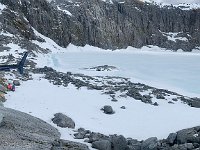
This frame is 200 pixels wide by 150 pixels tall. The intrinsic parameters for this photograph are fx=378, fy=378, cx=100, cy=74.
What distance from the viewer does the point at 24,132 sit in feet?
60.5

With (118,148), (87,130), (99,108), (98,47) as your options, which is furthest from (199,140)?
(98,47)

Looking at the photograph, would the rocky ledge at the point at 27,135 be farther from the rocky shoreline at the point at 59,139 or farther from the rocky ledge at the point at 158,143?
the rocky ledge at the point at 158,143

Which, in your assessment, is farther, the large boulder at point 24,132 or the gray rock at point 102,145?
the gray rock at point 102,145

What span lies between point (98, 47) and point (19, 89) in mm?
136009

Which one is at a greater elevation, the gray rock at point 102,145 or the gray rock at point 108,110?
the gray rock at point 102,145

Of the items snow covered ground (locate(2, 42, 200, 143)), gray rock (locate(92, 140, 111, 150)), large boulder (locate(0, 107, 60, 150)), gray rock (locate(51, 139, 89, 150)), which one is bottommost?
snow covered ground (locate(2, 42, 200, 143))

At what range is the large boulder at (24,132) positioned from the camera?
1627cm

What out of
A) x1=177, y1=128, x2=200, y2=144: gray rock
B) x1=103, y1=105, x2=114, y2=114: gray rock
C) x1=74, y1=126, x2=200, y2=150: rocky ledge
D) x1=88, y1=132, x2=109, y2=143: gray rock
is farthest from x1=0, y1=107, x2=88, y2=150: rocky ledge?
x1=103, y1=105, x2=114, y2=114: gray rock

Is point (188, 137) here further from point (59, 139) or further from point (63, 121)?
point (63, 121)

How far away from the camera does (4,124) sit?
740 inches

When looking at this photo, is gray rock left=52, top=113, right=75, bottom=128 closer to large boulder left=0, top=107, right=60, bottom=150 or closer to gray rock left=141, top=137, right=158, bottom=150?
large boulder left=0, top=107, right=60, bottom=150

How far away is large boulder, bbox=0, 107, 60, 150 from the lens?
1627 cm

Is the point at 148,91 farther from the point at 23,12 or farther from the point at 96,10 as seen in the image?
the point at 96,10

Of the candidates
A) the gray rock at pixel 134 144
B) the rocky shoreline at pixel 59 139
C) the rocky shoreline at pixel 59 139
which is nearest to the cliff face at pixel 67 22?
the rocky shoreline at pixel 59 139
